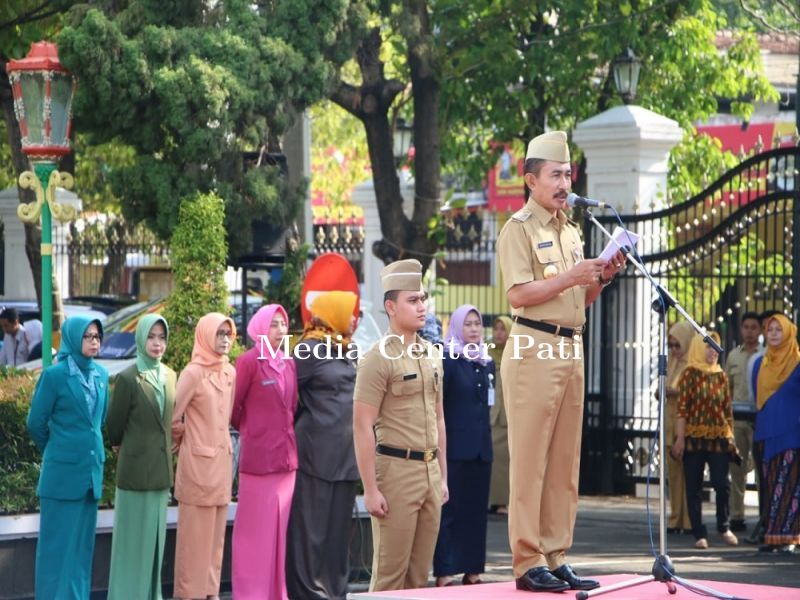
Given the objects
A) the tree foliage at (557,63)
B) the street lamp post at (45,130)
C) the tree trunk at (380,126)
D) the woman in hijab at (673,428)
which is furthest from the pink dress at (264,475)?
the tree foliage at (557,63)

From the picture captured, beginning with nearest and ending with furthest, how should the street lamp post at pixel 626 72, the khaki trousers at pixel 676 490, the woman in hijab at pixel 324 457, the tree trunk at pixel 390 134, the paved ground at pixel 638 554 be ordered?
the woman in hijab at pixel 324 457
the paved ground at pixel 638 554
the khaki trousers at pixel 676 490
the street lamp post at pixel 626 72
the tree trunk at pixel 390 134

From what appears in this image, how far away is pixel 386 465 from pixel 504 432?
7326 mm

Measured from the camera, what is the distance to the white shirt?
18656 mm

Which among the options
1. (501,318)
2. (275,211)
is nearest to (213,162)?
(275,211)

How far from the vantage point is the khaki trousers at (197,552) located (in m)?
10.3

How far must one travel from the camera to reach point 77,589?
964 centimetres

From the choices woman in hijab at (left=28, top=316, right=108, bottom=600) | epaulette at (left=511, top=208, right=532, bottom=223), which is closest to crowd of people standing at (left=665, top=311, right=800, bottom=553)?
woman in hijab at (left=28, top=316, right=108, bottom=600)

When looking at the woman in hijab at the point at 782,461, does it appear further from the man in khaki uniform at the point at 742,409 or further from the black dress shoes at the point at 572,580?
the black dress shoes at the point at 572,580

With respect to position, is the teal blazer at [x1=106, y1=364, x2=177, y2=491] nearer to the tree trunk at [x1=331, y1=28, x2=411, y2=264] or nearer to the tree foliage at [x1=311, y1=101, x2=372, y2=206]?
the tree trunk at [x1=331, y1=28, x2=411, y2=264]

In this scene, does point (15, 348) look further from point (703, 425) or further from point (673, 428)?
point (703, 425)

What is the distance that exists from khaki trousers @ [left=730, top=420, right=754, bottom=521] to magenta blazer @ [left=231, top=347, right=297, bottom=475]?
5.33 metres

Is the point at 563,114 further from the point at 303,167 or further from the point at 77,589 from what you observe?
the point at 77,589

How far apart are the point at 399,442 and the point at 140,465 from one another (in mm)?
2050

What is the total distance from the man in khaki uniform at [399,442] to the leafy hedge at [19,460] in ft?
9.18
